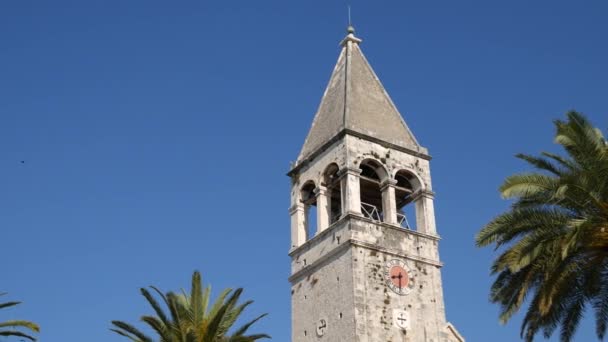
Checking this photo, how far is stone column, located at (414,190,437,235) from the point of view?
3766 centimetres

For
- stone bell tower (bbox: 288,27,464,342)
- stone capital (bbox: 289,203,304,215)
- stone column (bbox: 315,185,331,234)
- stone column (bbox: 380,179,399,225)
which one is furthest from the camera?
stone capital (bbox: 289,203,304,215)

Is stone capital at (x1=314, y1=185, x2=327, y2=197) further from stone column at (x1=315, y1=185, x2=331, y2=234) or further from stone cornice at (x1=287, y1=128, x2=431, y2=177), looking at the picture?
stone cornice at (x1=287, y1=128, x2=431, y2=177)

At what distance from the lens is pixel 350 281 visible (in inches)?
1339

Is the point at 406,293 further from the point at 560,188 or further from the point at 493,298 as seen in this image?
the point at 560,188

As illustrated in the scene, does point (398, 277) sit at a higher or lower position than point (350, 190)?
lower

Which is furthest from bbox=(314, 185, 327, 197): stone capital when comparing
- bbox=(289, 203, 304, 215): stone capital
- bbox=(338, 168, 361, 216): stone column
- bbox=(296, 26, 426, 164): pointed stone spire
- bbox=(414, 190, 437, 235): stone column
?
bbox=(414, 190, 437, 235): stone column

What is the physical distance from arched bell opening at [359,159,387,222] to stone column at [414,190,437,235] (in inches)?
68.6

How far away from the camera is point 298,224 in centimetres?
3878

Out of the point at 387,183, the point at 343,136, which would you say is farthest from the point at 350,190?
the point at 343,136

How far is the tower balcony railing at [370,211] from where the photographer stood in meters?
37.8

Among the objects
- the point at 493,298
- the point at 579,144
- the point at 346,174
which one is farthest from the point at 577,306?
the point at 346,174

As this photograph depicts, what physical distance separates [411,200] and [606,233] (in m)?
17.6

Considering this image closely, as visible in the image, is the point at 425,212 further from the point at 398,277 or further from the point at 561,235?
the point at 561,235

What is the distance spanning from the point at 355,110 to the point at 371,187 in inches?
148
